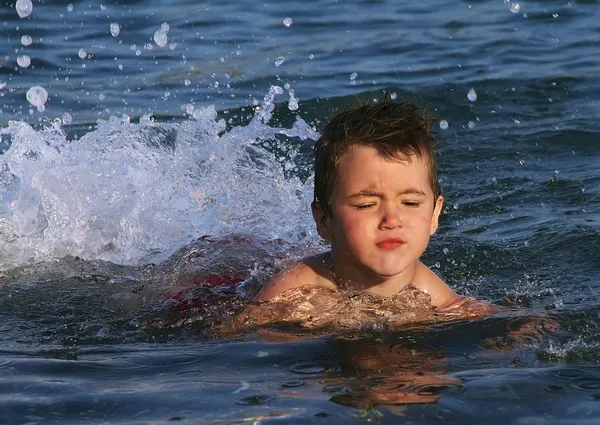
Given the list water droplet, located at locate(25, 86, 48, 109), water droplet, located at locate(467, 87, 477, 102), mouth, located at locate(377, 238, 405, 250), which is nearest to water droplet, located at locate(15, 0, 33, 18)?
water droplet, located at locate(25, 86, 48, 109)

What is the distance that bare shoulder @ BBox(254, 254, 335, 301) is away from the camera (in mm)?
4840

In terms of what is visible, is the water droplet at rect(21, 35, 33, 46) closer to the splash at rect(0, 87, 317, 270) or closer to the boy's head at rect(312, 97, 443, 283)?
the splash at rect(0, 87, 317, 270)

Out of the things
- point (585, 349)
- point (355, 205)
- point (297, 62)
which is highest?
point (297, 62)

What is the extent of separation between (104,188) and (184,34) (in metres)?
5.90

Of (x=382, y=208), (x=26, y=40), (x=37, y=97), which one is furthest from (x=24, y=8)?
(x=382, y=208)

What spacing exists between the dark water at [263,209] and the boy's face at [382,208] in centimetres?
31

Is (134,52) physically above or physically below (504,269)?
above

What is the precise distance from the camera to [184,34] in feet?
40.1

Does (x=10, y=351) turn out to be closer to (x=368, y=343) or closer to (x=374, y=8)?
(x=368, y=343)

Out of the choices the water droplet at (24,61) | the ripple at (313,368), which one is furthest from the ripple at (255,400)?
the water droplet at (24,61)

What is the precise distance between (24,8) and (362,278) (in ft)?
30.1

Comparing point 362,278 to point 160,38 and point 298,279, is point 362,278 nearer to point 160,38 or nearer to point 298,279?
point 298,279

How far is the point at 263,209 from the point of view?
670 centimetres

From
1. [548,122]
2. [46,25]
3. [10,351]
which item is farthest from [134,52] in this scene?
[10,351]
